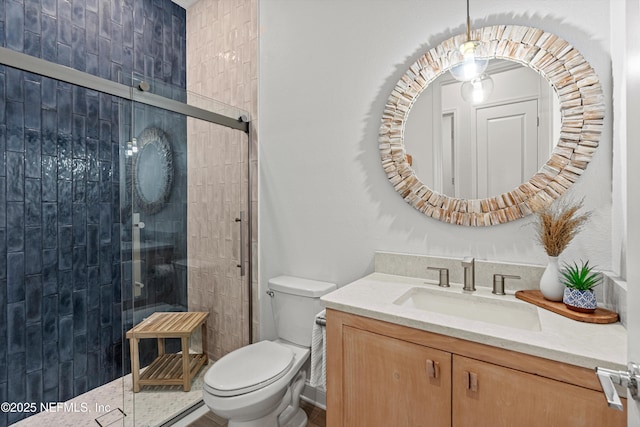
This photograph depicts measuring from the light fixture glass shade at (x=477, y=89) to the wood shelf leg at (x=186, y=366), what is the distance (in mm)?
2071

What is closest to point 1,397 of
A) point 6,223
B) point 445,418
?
point 6,223

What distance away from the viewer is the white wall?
1229 millimetres

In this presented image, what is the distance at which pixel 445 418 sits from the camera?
102 cm

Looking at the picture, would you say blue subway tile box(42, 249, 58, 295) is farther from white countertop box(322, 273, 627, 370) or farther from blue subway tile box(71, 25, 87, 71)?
white countertop box(322, 273, 627, 370)

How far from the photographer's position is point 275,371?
1.50m

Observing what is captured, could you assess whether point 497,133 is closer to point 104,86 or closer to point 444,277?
point 444,277

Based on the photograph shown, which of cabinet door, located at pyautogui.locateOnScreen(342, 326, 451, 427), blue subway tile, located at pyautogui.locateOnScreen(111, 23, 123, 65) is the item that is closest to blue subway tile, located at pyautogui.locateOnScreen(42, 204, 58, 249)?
blue subway tile, located at pyautogui.locateOnScreen(111, 23, 123, 65)

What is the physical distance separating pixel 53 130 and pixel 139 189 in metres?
0.79

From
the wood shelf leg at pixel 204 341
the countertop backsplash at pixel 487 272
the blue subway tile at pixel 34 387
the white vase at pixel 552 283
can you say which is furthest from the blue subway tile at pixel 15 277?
the white vase at pixel 552 283

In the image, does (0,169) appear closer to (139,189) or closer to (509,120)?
(139,189)

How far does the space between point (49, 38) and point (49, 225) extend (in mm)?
1155

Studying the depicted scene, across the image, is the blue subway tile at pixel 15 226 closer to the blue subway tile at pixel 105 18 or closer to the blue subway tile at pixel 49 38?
the blue subway tile at pixel 49 38

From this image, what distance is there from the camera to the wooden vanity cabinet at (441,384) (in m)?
0.83

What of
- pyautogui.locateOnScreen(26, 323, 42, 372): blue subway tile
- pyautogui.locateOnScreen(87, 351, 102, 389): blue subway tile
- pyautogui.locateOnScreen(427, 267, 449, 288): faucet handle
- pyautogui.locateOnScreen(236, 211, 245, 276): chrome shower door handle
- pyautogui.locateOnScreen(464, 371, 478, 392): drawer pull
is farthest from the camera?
pyautogui.locateOnScreen(236, 211, 245, 276): chrome shower door handle
